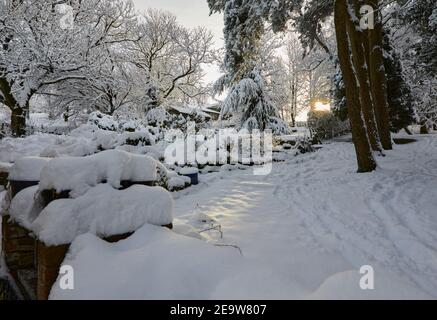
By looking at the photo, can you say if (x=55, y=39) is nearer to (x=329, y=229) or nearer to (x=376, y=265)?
(x=329, y=229)

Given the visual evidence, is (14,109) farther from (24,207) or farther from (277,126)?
(277,126)

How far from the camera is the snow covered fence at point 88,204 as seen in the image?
2178 mm

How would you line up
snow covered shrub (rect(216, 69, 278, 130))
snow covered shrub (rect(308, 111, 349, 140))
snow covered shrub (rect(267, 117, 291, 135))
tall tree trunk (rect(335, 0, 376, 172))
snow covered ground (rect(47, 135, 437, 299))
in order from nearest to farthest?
snow covered ground (rect(47, 135, 437, 299)), tall tree trunk (rect(335, 0, 376, 172)), snow covered shrub (rect(216, 69, 278, 130)), snow covered shrub (rect(267, 117, 291, 135)), snow covered shrub (rect(308, 111, 349, 140))

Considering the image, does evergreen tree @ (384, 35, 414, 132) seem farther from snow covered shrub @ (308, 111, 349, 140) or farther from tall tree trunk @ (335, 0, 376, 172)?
tall tree trunk @ (335, 0, 376, 172)

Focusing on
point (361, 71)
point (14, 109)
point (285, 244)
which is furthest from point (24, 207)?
point (14, 109)

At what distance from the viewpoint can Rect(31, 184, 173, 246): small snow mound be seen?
220 centimetres

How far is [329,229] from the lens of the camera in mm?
4656

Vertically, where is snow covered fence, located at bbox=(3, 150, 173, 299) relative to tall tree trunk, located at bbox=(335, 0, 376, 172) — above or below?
below

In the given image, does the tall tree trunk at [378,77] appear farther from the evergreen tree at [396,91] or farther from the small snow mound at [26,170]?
the small snow mound at [26,170]

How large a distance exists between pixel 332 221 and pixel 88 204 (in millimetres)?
4019

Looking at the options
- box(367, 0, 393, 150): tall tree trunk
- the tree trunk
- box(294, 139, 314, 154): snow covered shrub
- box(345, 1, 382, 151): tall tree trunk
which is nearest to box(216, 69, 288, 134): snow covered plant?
box(294, 139, 314, 154): snow covered shrub
